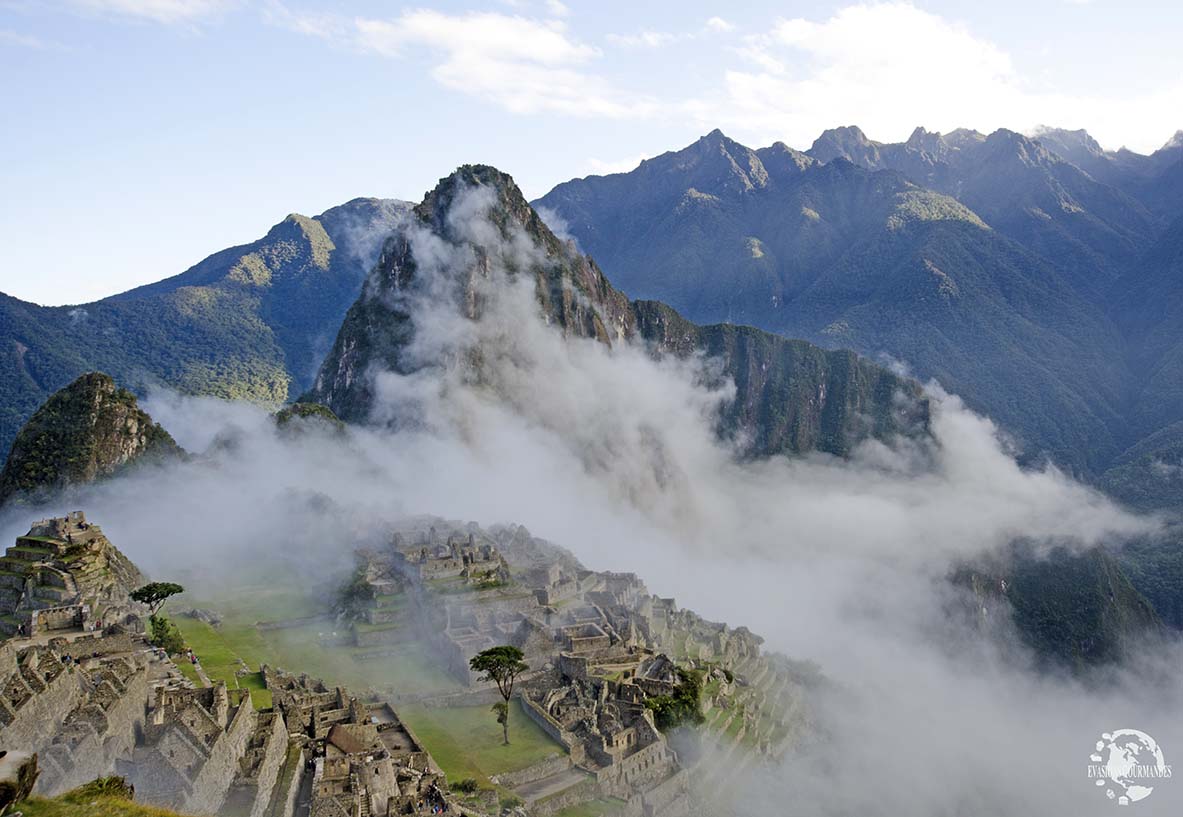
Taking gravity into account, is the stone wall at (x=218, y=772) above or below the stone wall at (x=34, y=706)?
below

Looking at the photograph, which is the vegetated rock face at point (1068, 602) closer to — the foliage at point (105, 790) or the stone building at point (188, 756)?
the stone building at point (188, 756)

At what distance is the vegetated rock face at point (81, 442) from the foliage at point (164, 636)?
43.7 metres

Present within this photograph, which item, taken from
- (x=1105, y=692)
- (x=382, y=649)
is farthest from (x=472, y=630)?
(x=1105, y=692)

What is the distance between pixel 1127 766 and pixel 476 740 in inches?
4114

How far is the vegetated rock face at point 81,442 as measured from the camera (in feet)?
268

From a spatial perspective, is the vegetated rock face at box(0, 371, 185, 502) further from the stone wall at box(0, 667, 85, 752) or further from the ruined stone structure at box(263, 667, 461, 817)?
the stone wall at box(0, 667, 85, 752)

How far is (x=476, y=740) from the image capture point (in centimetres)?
3972

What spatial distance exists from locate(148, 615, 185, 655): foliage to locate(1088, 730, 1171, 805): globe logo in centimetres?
9326

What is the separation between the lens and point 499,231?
590 feet

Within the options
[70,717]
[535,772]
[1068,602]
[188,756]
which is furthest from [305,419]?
[1068,602]

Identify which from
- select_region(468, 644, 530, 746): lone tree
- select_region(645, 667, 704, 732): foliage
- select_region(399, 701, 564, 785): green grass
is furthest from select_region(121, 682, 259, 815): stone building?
select_region(645, 667, 704, 732): foliage

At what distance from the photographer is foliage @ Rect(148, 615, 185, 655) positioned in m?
42.1

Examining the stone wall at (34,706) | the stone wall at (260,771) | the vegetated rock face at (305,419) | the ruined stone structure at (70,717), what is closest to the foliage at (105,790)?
the ruined stone structure at (70,717)

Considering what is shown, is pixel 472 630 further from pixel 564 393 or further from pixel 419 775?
pixel 564 393
